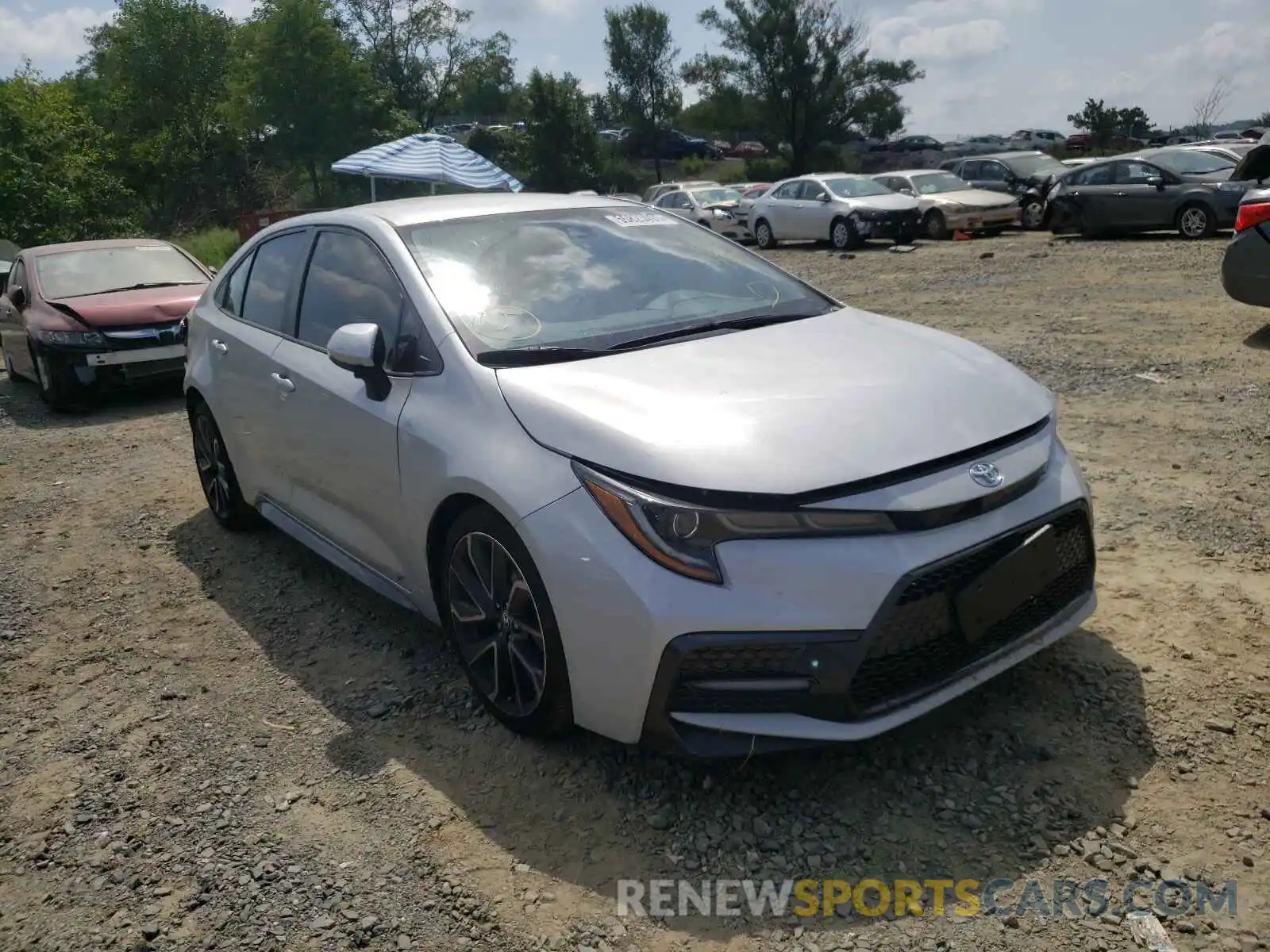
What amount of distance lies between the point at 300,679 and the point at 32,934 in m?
1.34

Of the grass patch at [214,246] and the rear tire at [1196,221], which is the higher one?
the rear tire at [1196,221]

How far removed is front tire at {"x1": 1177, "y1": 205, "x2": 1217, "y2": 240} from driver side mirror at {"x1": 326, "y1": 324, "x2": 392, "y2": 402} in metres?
15.6

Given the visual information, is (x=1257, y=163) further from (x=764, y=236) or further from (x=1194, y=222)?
(x=764, y=236)

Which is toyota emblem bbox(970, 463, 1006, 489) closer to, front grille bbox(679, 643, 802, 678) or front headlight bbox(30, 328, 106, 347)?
front grille bbox(679, 643, 802, 678)

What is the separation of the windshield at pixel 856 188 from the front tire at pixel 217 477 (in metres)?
17.2

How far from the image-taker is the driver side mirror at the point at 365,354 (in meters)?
3.57

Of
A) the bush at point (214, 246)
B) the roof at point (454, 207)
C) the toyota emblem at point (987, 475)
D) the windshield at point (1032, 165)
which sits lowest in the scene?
the bush at point (214, 246)

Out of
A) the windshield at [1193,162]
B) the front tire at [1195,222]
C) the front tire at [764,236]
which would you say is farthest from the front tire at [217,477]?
the front tire at [764,236]

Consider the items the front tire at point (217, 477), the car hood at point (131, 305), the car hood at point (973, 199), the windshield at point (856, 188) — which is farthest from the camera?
the windshield at point (856, 188)

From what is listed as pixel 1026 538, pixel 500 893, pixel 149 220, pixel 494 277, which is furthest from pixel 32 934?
pixel 149 220

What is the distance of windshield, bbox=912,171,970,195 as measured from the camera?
2145 centimetres

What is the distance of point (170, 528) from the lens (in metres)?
5.91

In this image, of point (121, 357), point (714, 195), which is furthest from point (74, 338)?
point (714, 195)

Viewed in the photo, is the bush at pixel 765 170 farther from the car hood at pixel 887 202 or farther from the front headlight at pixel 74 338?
the front headlight at pixel 74 338
